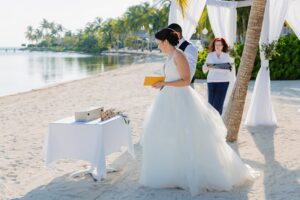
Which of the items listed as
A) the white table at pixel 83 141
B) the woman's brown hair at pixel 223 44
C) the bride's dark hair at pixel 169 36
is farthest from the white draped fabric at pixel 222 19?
the bride's dark hair at pixel 169 36

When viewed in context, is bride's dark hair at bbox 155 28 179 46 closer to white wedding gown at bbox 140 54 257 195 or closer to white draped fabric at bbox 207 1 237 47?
white wedding gown at bbox 140 54 257 195

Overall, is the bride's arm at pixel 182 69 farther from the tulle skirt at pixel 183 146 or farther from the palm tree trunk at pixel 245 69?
the palm tree trunk at pixel 245 69

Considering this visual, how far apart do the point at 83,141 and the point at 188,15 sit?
5.06 meters

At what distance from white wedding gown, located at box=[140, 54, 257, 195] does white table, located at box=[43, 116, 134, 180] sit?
20.9 inches

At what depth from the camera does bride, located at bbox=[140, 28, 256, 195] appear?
15.5ft

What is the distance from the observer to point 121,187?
5.17 m

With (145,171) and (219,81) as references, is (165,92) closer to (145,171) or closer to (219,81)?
(145,171)

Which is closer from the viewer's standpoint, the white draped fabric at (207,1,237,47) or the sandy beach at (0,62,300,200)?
the sandy beach at (0,62,300,200)

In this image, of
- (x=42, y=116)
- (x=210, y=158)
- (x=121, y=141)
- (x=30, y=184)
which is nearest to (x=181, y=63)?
(x=210, y=158)

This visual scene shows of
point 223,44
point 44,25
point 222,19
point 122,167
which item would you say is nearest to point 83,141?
point 122,167

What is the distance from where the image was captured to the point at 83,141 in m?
5.06

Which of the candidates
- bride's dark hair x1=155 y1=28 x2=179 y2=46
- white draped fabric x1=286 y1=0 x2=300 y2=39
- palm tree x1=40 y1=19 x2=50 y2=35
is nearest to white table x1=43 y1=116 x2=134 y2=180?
bride's dark hair x1=155 y1=28 x2=179 y2=46

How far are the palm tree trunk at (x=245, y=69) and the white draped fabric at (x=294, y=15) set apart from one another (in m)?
2.80

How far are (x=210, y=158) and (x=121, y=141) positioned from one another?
4.44ft
